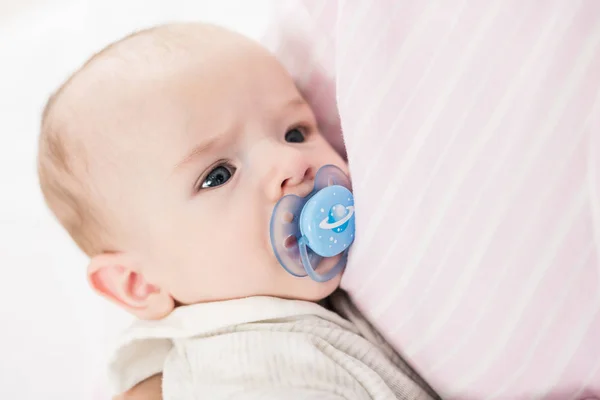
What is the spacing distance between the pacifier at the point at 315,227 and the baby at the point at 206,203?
0.02 metres

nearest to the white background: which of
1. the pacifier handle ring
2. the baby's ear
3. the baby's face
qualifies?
the baby's ear

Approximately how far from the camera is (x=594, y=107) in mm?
570

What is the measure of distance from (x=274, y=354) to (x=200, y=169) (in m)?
0.24

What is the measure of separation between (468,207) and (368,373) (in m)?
0.25

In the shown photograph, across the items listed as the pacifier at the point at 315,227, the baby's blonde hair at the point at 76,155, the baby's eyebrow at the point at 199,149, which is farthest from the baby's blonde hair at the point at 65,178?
the pacifier at the point at 315,227

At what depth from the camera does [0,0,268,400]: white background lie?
3.67ft

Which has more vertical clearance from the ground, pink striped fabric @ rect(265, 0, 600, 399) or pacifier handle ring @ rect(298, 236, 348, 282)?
pink striped fabric @ rect(265, 0, 600, 399)

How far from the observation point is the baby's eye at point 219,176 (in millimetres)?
782

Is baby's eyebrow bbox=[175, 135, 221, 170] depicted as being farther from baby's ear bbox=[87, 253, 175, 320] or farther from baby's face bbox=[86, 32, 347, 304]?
baby's ear bbox=[87, 253, 175, 320]

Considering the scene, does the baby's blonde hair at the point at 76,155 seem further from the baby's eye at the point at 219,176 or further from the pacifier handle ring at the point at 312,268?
the pacifier handle ring at the point at 312,268

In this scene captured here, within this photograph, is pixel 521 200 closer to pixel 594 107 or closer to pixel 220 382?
pixel 594 107

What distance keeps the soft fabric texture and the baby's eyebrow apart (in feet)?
0.62

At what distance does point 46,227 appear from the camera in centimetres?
123

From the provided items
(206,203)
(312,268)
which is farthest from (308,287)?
(206,203)
